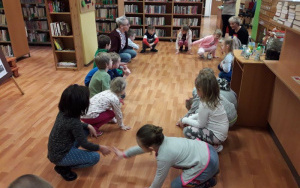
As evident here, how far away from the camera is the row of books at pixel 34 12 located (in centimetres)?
668

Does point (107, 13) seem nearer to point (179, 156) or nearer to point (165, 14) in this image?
point (165, 14)

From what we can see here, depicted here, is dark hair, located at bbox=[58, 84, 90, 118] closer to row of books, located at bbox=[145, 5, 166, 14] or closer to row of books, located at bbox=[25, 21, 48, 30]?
row of books, located at bbox=[25, 21, 48, 30]

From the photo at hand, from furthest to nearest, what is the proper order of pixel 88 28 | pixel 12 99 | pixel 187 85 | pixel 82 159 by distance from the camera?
pixel 88 28 → pixel 187 85 → pixel 12 99 → pixel 82 159

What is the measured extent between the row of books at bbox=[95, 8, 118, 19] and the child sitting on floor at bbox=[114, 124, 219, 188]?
6214mm

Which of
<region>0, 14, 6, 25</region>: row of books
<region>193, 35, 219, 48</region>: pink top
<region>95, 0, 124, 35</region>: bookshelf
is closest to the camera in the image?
<region>0, 14, 6, 25</region>: row of books

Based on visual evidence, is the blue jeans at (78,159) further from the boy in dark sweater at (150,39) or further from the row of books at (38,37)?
the row of books at (38,37)

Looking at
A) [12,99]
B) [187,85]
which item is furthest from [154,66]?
[12,99]

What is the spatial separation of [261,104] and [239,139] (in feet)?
1.70

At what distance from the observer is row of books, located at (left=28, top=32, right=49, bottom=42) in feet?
23.2

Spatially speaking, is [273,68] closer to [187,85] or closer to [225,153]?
[225,153]

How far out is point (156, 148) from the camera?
71.1 inches

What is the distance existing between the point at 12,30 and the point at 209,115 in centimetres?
519

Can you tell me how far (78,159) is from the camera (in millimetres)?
2158

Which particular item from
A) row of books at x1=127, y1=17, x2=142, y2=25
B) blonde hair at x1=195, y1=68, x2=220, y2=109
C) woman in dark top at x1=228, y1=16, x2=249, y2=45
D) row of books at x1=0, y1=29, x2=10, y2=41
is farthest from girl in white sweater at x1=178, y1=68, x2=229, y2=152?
row of books at x1=127, y1=17, x2=142, y2=25
